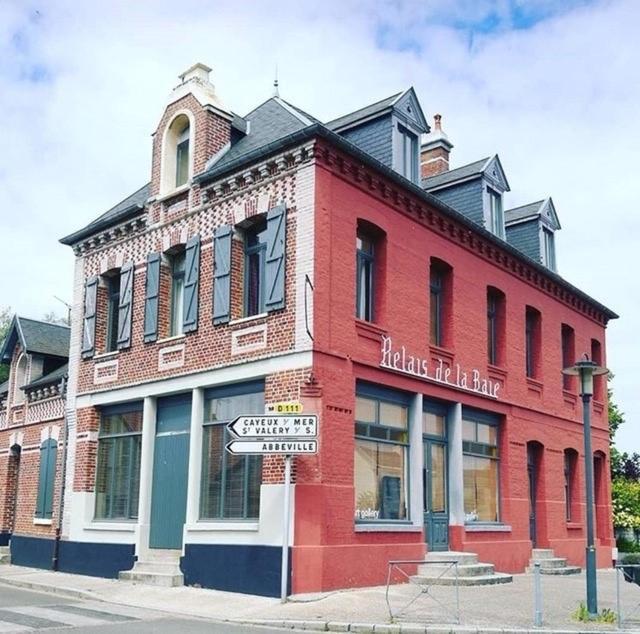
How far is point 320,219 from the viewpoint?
1584cm

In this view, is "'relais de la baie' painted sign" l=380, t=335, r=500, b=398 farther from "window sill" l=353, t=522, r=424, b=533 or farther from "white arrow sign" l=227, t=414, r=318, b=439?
"white arrow sign" l=227, t=414, r=318, b=439

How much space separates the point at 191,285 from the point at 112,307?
149 inches

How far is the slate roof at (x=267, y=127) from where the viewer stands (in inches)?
699

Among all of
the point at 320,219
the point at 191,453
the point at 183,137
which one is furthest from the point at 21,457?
the point at 320,219

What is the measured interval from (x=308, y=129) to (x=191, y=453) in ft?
21.5

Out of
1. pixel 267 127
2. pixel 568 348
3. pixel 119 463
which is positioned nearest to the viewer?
pixel 267 127

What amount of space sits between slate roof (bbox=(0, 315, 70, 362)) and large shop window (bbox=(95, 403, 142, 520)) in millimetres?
5110

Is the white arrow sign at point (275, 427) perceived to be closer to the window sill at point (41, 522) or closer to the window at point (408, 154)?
the window at point (408, 154)

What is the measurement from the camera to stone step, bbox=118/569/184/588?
16.4 metres

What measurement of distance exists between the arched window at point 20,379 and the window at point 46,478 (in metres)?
2.75

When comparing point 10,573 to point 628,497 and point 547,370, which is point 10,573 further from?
point 628,497

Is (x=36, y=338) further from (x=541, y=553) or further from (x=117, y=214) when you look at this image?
(x=541, y=553)

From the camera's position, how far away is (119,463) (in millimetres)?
19469

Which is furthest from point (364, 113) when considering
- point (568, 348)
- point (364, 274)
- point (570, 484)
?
point (570, 484)
